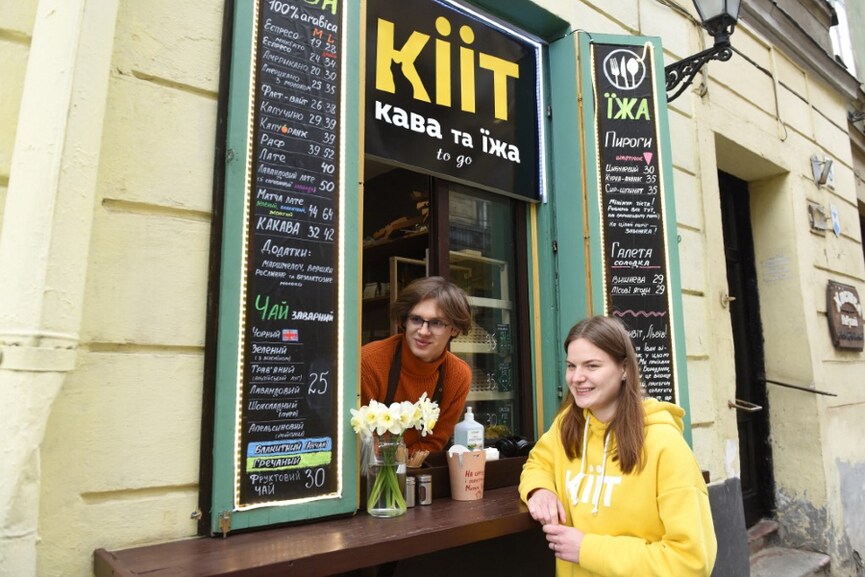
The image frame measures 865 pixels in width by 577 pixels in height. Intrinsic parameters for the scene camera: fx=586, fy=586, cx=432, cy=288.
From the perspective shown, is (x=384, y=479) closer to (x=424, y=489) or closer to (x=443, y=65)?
(x=424, y=489)

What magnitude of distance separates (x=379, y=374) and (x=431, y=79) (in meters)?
1.62

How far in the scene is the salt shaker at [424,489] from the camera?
7.99 feet

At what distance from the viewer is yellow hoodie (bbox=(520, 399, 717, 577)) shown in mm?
1807

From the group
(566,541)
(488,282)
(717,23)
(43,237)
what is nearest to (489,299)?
(488,282)

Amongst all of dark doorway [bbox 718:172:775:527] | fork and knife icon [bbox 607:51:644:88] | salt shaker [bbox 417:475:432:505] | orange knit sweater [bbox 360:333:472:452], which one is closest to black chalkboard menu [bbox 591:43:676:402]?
fork and knife icon [bbox 607:51:644:88]

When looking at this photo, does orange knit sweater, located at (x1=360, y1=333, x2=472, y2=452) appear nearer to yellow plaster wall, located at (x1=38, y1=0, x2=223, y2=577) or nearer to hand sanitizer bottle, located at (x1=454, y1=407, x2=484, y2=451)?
hand sanitizer bottle, located at (x1=454, y1=407, x2=484, y2=451)

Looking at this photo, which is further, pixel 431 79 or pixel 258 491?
pixel 431 79

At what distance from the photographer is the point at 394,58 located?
306 cm

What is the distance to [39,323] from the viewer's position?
1.62 metres

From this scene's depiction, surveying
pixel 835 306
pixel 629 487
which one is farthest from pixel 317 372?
pixel 835 306

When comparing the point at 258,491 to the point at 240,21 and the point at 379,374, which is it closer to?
the point at 379,374

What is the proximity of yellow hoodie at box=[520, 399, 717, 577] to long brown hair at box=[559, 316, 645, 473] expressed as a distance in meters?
0.04

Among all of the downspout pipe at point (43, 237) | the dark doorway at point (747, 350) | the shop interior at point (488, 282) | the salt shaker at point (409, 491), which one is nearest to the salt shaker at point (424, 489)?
the salt shaker at point (409, 491)

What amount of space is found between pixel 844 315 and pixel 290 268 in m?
5.65
